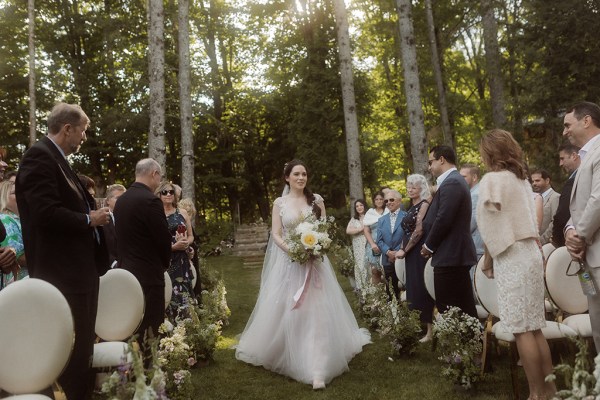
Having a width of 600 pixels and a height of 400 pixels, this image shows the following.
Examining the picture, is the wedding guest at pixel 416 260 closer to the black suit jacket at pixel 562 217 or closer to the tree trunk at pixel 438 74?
the black suit jacket at pixel 562 217

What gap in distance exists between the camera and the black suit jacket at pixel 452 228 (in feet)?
17.1

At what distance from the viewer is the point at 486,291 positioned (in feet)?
15.9

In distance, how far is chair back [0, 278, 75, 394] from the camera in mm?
2861

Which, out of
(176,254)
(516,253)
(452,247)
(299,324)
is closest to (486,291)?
(452,247)

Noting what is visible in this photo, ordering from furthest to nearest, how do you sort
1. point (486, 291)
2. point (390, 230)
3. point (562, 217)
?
point (390, 230), point (562, 217), point (486, 291)

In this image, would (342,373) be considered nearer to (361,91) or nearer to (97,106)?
(361,91)

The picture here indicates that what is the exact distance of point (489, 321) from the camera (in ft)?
16.0

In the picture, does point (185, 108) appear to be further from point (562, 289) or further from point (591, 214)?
point (591, 214)

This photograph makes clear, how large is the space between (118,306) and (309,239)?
6.81ft

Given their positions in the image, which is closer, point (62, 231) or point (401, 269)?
point (62, 231)

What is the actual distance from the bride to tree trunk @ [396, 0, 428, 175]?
4.32 metres

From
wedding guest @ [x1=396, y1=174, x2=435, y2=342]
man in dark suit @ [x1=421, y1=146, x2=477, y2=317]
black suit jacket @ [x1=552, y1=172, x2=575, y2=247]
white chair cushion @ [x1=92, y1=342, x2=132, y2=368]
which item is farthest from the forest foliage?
white chair cushion @ [x1=92, y1=342, x2=132, y2=368]

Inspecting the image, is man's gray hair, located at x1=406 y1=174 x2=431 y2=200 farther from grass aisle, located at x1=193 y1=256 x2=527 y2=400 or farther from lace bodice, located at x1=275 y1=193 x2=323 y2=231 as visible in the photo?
grass aisle, located at x1=193 y1=256 x2=527 y2=400

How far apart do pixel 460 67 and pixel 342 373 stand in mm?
20980
